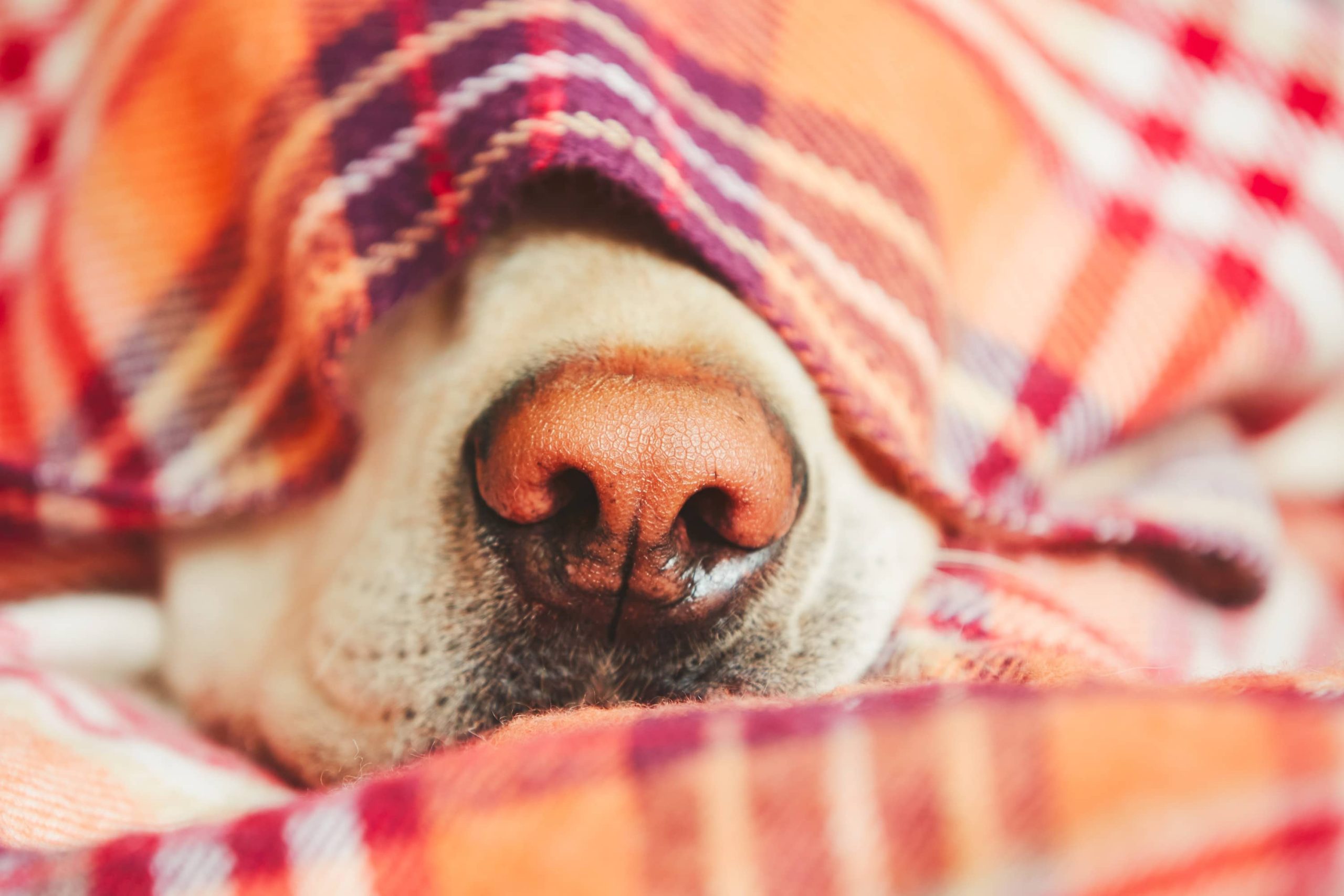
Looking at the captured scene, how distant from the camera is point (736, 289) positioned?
Answer: 2.36 feet

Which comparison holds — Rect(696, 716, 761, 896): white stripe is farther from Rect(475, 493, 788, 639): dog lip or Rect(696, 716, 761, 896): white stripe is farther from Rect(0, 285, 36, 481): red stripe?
Rect(0, 285, 36, 481): red stripe

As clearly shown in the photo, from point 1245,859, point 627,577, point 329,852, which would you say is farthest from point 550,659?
point 1245,859

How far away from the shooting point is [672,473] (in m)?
0.56

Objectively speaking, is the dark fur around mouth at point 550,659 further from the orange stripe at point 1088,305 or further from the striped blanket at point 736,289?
the orange stripe at point 1088,305

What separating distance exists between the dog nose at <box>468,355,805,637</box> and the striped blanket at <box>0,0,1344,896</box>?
0.37 feet

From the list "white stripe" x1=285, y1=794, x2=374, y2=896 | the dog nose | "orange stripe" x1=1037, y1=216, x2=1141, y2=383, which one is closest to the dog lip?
the dog nose

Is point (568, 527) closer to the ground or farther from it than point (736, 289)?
closer to the ground

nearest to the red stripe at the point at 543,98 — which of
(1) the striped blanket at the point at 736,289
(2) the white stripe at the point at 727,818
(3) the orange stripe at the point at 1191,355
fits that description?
(1) the striped blanket at the point at 736,289

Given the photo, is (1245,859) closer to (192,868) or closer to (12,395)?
(192,868)

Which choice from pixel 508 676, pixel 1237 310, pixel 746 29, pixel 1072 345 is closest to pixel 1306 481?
pixel 1237 310

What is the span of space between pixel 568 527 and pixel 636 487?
2.4 inches

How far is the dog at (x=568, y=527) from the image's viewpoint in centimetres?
59

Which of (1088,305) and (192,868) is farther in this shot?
(1088,305)

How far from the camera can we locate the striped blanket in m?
0.44
